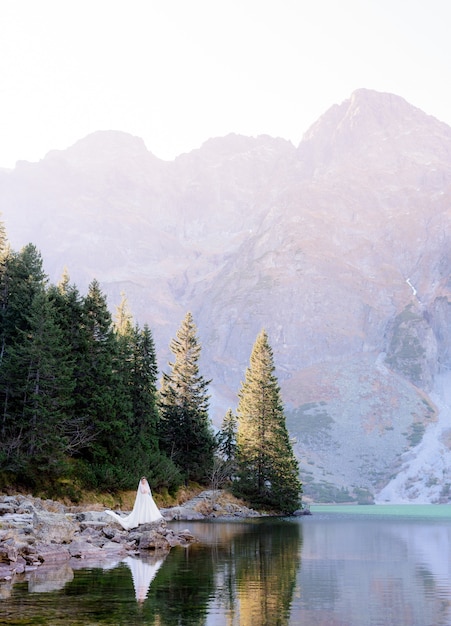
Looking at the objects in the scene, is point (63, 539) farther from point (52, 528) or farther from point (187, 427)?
point (187, 427)

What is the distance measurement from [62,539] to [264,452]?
1947 inches

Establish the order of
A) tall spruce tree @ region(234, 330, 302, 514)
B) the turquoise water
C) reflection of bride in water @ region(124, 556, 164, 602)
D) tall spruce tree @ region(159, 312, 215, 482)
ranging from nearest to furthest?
reflection of bride in water @ region(124, 556, 164, 602), tall spruce tree @ region(159, 312, 215, 482), tall spruce tree @ region(234, 330, 302, 514), the turquoise water

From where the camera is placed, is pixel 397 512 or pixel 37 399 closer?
pixel 37 399

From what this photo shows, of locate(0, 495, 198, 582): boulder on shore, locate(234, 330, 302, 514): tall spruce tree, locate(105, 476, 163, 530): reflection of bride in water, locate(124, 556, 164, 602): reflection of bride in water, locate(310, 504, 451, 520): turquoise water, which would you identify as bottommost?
locate(310, 504, 451, 520): turquoise water

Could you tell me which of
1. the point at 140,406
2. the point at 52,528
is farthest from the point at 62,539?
the point at 140,406

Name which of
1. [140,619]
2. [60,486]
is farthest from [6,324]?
[140,619]

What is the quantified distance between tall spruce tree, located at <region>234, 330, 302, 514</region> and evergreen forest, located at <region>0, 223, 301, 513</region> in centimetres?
11

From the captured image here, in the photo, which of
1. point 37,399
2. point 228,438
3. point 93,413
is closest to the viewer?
point 37,399

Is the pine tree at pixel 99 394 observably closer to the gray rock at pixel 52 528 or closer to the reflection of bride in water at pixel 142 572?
the gray rock at pixel 52 528

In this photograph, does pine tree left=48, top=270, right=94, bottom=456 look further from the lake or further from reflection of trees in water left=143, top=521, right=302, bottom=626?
the lake

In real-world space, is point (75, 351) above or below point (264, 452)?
above

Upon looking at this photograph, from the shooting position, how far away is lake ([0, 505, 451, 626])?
14156 millimetres

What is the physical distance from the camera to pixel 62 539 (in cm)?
2717

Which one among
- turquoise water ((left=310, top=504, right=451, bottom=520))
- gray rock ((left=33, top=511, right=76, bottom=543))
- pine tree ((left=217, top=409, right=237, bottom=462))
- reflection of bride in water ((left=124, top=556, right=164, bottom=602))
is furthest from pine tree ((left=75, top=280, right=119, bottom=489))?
turquoise water ((left=310, top=504, right=451, bottom=520))
